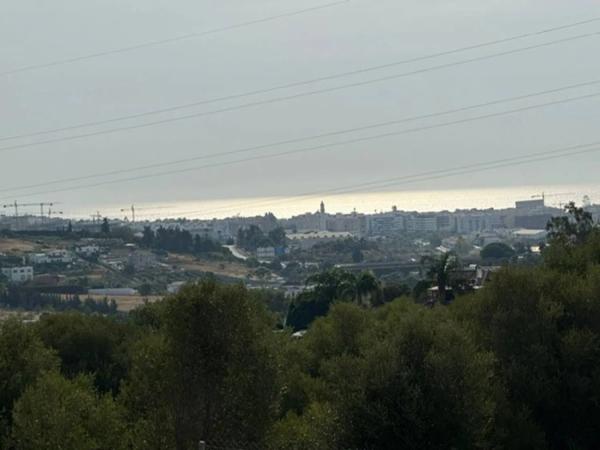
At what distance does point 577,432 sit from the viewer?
90.4 feet

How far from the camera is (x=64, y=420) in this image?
856 inches

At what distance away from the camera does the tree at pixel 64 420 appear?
21.5 meters

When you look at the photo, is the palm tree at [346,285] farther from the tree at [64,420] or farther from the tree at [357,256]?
the tree at [357,256]

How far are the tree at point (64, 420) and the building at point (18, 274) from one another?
9207 centimetres

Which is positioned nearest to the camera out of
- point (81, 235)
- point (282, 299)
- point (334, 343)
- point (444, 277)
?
point (334, 343)

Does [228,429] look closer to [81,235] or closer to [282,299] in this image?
[282,299]

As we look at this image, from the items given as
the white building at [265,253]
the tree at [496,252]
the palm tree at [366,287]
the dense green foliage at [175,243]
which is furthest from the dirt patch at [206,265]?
the palm tree at [366,287]

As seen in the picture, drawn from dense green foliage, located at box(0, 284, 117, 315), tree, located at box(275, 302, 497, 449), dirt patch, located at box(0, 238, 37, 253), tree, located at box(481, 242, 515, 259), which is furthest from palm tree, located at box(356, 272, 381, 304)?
dirt patch, located at box(0, 238, 37, 253)

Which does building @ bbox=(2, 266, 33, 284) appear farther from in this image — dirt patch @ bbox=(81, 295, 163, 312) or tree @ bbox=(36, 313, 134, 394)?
tree @ bbox=(36, 313, 134, 394)

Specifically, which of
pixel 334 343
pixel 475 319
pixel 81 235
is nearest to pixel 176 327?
pixel 475 319

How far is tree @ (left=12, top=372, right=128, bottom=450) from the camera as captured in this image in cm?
2148

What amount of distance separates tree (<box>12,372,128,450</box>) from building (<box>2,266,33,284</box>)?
302 feet

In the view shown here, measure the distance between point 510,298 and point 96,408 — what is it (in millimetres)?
10685

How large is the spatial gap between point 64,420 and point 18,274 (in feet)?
321
